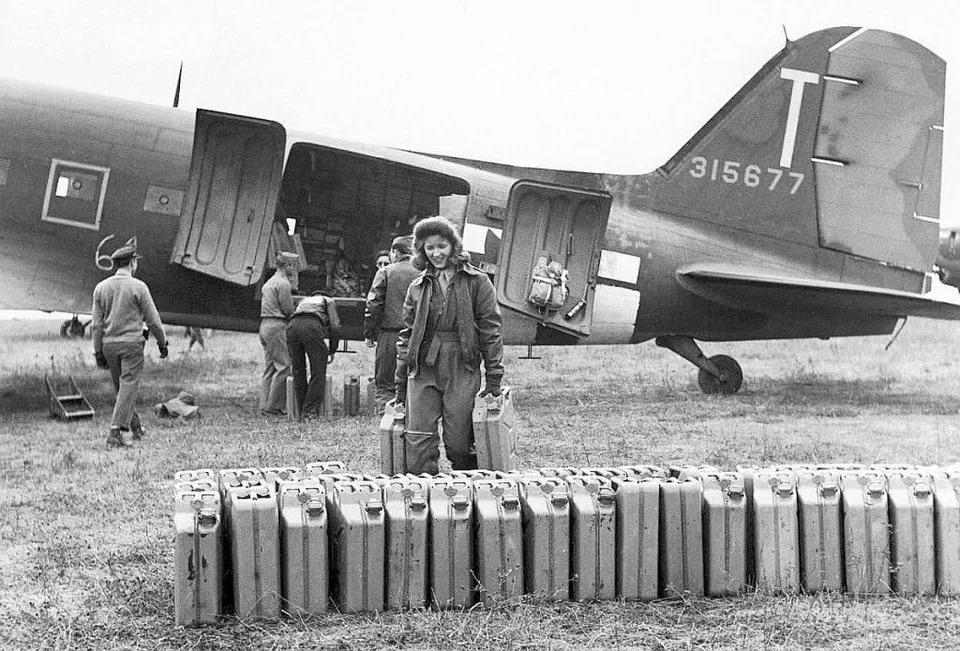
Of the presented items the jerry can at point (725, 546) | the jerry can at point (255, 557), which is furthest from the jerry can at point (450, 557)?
the jerry can at point (725, 546)

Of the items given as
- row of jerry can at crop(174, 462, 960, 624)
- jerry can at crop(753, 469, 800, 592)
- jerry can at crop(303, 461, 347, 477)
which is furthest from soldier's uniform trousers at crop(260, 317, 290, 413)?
jerry can at crop(753, 469, 800, 592)

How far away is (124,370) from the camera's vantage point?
29.8 feet

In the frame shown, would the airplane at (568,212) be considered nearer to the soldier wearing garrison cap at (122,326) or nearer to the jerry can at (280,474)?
the soldier wearing garrison cap at (122,326)

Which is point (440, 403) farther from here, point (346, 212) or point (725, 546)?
point (346, 212)

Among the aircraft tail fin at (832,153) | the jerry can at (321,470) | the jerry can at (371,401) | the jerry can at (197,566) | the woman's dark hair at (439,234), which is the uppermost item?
the aircraft tail fin at (832,153)

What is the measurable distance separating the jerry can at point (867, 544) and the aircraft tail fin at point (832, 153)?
9.55m

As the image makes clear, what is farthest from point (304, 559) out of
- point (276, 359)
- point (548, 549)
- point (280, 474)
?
point (276, 359)

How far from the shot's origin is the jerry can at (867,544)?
469 cm

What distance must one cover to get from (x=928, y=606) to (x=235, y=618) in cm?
309

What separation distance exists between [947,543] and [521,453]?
4680 millimetres

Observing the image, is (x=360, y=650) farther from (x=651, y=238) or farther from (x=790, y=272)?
(x=790, y=272)

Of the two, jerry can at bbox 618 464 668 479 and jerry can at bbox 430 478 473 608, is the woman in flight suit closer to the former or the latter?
jerry can at bbox 618 464 668 479

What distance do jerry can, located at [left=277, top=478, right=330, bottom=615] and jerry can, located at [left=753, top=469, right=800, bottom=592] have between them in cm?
201

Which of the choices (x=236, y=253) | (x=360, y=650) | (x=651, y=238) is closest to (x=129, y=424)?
(x=236, y=253)
